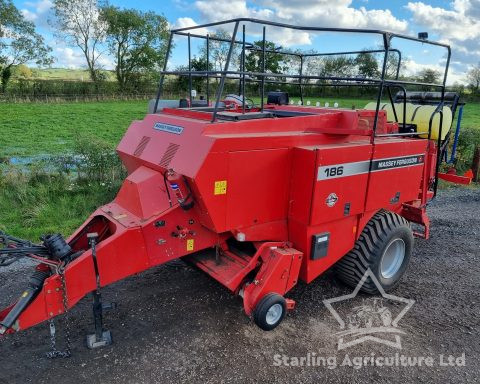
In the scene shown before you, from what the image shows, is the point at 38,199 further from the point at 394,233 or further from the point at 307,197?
the point at 394,233

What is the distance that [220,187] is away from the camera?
3.37 m

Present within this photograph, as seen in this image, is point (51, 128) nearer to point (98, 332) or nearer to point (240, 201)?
point (98, 332)

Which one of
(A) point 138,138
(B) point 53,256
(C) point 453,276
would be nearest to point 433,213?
(C) point 453,276

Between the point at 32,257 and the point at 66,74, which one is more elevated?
the point at 66,74

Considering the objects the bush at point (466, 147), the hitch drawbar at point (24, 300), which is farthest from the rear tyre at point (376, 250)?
the bush at point (466, 147)

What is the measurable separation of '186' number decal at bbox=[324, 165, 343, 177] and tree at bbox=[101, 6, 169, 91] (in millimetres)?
→ 42367

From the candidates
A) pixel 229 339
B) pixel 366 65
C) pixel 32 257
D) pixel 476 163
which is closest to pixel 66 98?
pixel 366 65

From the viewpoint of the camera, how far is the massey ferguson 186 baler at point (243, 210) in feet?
10.7

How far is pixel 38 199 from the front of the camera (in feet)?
22.4

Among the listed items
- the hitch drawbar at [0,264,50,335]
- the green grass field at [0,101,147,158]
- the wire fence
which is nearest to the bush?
the green grass field at [0,101,147,158]

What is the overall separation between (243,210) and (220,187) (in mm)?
353

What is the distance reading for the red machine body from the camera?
3318mm

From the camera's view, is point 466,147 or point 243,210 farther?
point 466,147

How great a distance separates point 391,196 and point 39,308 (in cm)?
346
